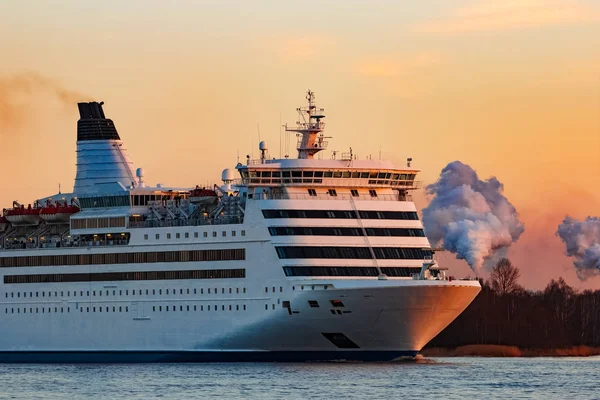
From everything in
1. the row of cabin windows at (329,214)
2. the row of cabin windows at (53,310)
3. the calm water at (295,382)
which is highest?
the row of cabin windows at (329,214)

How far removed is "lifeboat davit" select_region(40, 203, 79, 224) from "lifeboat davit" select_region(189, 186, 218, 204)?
361 inches

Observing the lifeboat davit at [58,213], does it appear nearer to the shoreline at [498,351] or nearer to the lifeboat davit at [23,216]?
the lifeboat davit at [23,216]

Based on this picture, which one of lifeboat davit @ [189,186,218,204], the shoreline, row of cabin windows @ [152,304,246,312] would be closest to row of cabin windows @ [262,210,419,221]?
row of cabin windows @ [152,304,246,312]

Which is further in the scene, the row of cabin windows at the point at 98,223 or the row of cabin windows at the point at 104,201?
the row of cabin windows at the point at 104,201

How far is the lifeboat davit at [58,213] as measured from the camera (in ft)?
334

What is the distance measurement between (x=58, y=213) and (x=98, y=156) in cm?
503

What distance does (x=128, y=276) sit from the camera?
95375 millimetres

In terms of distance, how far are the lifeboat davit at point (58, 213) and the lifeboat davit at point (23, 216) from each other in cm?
129

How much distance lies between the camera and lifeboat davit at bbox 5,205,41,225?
4114 inches

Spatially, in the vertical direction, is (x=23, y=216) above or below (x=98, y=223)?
above

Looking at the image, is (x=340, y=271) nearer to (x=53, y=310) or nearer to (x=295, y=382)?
(x=295, y=382)

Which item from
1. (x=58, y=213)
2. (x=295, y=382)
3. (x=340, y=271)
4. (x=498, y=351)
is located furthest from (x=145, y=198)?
(x=498, y=351)

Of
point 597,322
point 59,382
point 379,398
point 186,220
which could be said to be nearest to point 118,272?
point 186,220

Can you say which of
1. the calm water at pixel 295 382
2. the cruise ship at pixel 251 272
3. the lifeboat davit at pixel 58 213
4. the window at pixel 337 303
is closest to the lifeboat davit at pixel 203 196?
the cruise ship at pixel 251 272
